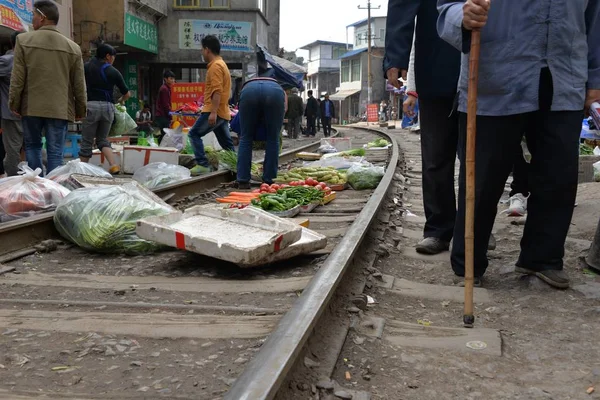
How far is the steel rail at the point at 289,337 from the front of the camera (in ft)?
Answer: 5.37

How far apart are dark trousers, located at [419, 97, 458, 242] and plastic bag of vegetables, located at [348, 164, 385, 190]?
9.54 feet

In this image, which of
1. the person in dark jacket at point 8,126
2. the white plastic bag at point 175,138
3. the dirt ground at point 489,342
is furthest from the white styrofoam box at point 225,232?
the white plastic bag at point 175,138

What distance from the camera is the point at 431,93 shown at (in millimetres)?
3850

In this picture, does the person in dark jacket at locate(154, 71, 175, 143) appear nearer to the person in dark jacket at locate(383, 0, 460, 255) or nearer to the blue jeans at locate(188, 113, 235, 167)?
the blue jeans at locate(188, 113, 235, 167)

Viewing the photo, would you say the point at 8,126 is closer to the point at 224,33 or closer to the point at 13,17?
the point at 13,17

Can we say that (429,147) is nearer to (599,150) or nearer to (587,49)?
(587,49)

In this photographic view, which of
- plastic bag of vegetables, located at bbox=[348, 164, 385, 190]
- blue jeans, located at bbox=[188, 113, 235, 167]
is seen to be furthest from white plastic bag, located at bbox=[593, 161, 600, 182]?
blue jeans, located at bbox=[188, 113, 235, 167]

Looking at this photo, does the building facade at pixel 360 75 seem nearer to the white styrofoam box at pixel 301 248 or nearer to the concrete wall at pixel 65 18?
the concrete wall at pixel 65 18

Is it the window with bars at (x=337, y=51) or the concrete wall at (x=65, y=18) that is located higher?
the window with bars at (x=337, y=51)

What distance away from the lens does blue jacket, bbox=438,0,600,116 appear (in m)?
2.92

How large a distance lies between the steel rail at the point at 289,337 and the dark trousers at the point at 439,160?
2.83ft

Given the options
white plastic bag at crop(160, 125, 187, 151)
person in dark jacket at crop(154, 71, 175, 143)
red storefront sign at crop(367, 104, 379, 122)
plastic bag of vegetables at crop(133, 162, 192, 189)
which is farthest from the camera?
red storefront sign at crop(367, 104, 379, 122)

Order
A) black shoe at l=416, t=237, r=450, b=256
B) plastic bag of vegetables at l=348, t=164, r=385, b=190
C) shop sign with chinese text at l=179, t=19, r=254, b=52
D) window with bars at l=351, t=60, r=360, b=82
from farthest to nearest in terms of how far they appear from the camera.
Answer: window with bars at l=351, t=60, r=360, b=82, shop sign with chinese text at l=179, t=19, r=254, b=52, plastic bag of vegetables at l=348, t=164, r=385, b=190, black shoe at l=416, t=237, r=450, b=256

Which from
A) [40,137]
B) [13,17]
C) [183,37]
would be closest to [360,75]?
[183,37]
